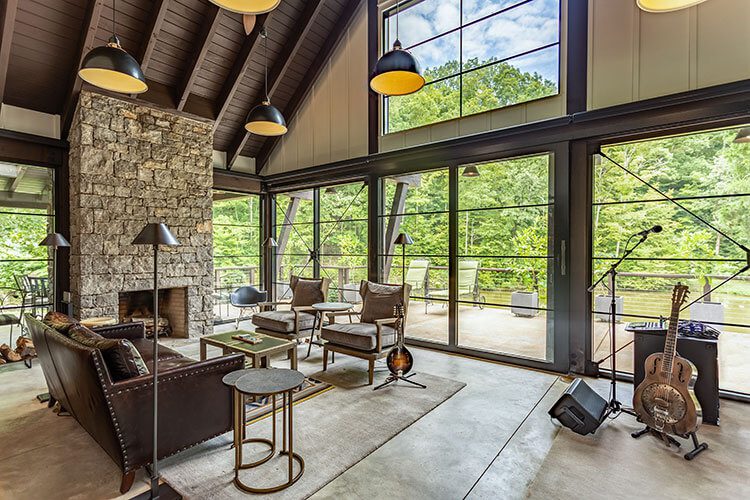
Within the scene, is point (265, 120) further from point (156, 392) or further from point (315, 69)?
point (315, 69)

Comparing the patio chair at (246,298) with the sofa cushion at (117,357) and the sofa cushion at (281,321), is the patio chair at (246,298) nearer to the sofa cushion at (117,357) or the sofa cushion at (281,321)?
the sofa cushion at (281,321)

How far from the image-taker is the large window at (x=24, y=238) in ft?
16.5

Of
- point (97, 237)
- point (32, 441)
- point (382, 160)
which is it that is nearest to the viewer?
point (32, 441)

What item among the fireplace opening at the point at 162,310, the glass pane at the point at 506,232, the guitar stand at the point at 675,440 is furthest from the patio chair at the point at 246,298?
the guitar stand at the point at 675,440

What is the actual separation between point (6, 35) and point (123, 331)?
339 cm

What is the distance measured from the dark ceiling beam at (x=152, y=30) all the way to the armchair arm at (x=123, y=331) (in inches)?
133

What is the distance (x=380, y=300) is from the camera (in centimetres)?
482

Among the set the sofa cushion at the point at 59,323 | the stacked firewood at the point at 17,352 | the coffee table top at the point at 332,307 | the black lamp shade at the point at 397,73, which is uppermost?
the black lamp shade at the point at 397,73

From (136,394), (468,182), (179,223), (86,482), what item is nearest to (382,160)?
(468,182)

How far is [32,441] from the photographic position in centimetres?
284

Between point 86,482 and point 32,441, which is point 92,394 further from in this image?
point 32,441

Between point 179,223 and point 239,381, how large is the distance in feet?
14.6

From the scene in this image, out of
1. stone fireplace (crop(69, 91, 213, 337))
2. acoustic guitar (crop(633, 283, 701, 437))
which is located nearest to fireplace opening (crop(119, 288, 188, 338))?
stone fireplace (crop(69, 91, 213, 337))

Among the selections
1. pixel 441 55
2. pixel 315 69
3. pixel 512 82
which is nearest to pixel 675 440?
pixel 512 82
